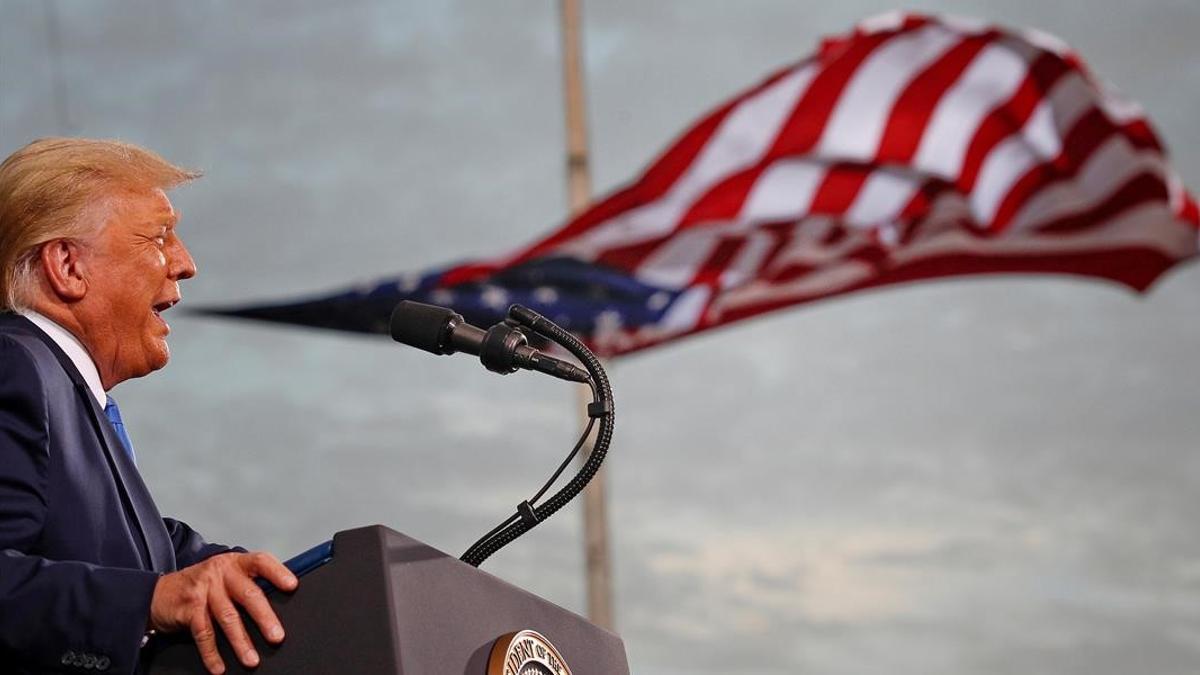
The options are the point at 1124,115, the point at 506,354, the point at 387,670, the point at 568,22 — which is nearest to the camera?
the point at 387,670

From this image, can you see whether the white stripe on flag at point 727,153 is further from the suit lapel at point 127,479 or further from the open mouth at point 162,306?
the suit lapel at point 127,479

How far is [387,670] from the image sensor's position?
6.03 feet

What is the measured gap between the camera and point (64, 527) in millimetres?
2055

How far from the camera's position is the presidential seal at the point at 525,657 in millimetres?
2006

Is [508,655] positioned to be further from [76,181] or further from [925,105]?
[925,105]

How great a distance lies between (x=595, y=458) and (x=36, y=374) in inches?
26.8

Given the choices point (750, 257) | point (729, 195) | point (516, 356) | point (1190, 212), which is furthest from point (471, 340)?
point (1190, 212)

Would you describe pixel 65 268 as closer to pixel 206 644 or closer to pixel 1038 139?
pixel 206 644

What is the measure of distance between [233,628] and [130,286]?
0.60m

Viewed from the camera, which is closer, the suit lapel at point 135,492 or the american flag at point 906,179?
the suit lapel at point 135,492

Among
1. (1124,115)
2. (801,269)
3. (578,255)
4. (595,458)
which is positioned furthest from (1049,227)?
(595,458)

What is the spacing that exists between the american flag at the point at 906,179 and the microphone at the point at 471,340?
8.78 meters

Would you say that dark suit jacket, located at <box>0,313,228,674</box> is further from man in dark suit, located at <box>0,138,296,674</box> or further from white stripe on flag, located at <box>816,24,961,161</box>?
white stripe on flag, located at <box>816,24,961,161</box>

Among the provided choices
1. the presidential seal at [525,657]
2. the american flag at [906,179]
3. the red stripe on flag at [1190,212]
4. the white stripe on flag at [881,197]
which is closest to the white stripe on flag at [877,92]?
the american flag at [906,179]
